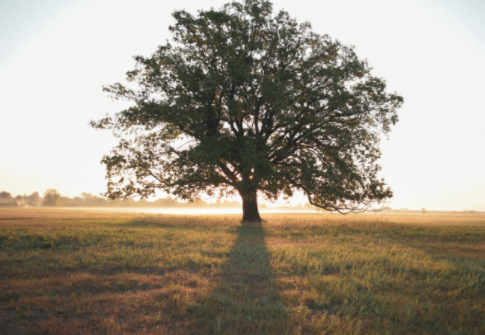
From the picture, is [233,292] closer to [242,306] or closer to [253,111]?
[242,306]

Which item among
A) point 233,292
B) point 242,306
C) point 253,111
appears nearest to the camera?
point 242,306

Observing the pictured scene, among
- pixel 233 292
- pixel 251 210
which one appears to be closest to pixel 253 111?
pixel 251 210

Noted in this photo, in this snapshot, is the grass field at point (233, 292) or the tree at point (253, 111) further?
the tree at point (253, 111)

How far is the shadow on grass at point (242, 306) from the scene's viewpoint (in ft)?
17.7

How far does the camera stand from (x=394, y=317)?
20.5 feet

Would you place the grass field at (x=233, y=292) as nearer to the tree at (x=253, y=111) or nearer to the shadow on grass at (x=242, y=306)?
the shadow on grass at (x=242, y=306)

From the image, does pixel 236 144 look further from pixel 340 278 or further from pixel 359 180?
pixel 340 278

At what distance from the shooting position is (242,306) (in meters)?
6.28

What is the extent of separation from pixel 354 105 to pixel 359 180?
5.95m

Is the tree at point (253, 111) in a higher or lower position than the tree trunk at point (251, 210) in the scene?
higher

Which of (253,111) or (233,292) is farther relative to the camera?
(253,111)

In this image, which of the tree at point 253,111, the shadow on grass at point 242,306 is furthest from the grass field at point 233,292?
the tree at point 253,111

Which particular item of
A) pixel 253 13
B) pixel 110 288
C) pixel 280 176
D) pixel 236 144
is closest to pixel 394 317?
pixel 110 288

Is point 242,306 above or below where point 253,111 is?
below
